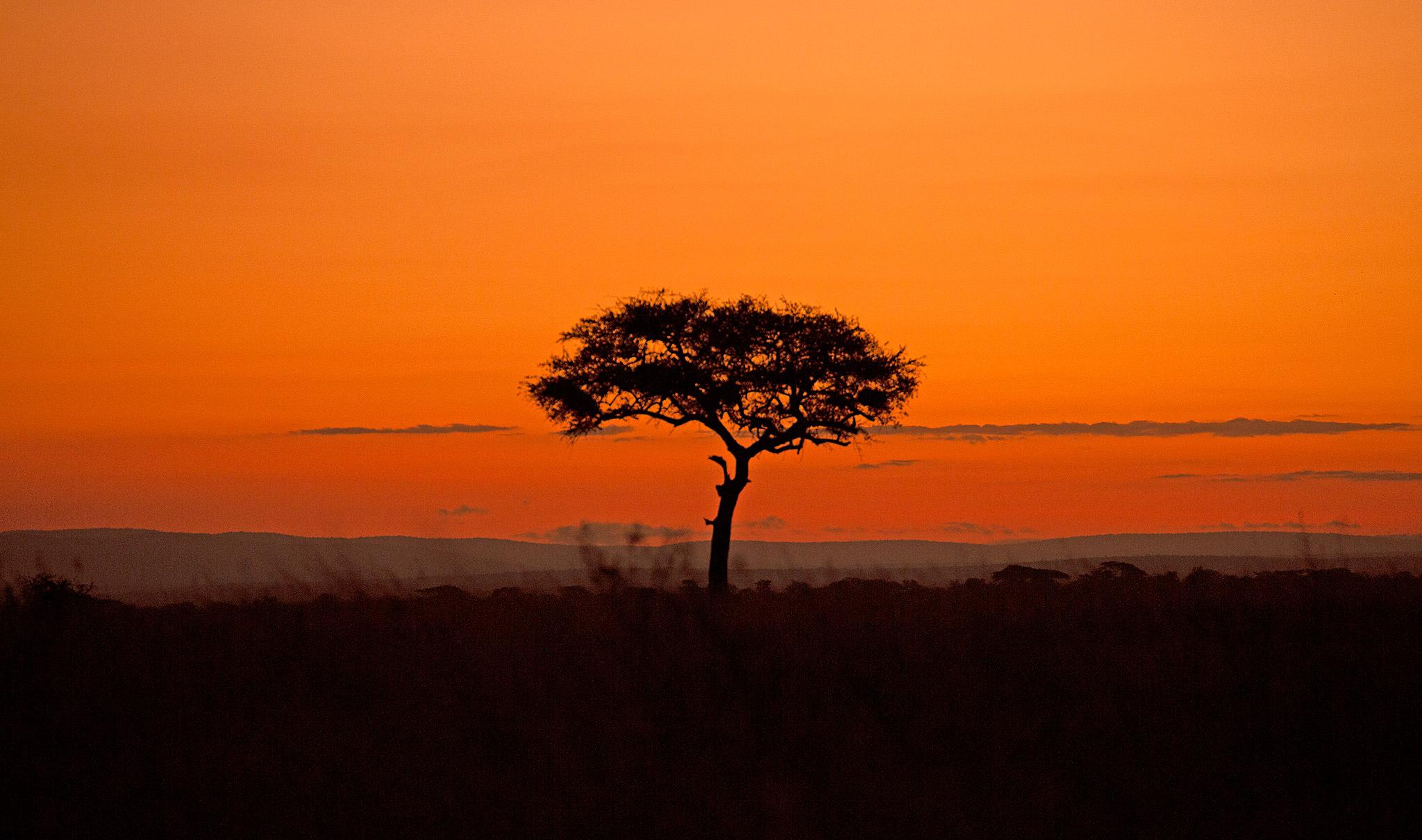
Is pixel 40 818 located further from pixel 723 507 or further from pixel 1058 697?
pixel 723 507

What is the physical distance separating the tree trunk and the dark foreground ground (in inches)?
496

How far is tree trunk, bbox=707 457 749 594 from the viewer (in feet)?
96.0

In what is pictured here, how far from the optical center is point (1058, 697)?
12188 millimetres

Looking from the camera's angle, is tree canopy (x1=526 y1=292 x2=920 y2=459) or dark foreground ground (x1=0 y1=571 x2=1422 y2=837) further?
tree canopy (x1=526 y1=292 x2=920 y2=459)

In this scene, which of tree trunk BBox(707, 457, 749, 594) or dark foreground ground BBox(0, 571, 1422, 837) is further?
tree trunk BBox(707, 457, 749, 594)

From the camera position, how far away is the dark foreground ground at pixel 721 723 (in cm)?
957

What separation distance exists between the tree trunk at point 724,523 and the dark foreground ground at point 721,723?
1259 centimetres

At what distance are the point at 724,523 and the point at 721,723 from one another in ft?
61.5

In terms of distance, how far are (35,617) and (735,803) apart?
1043 centimetres

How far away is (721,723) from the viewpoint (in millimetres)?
11383

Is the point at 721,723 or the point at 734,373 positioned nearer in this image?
the point at 721,723

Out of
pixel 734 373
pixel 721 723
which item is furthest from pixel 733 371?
pixel 721 723

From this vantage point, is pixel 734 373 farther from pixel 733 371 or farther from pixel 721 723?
pixel 721 723

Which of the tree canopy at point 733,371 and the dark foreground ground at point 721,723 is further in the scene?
the tree canopy at point 733,371
